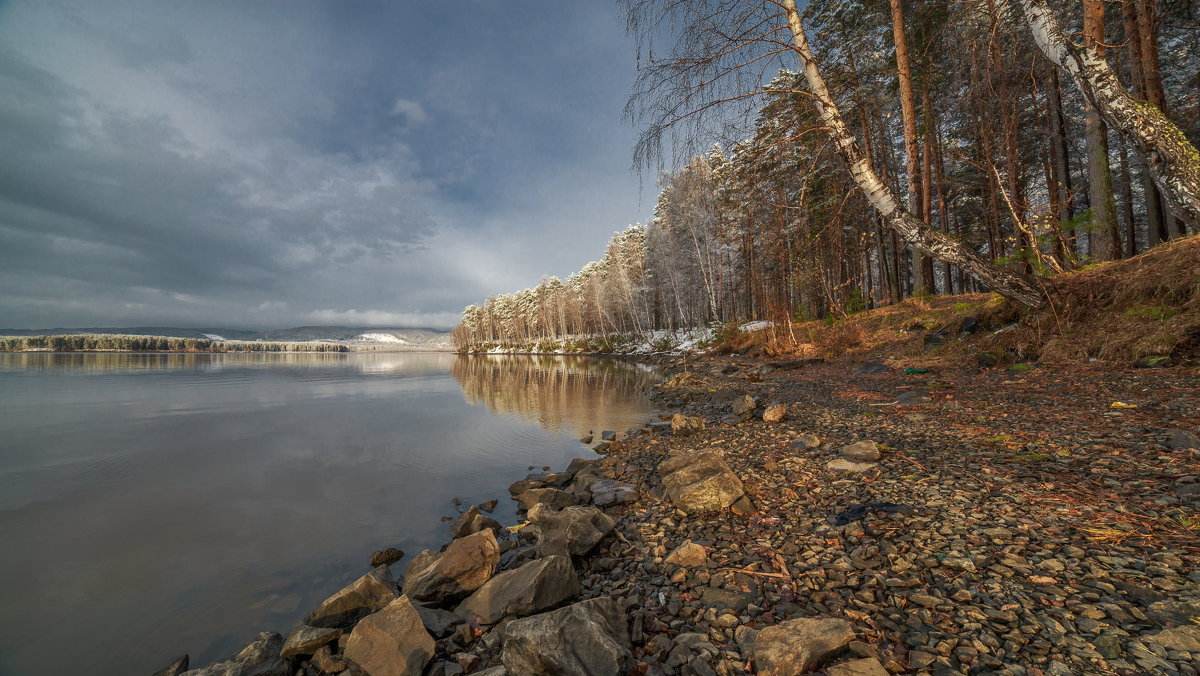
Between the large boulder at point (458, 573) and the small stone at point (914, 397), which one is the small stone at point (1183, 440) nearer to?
the small stone at point (914, 397)

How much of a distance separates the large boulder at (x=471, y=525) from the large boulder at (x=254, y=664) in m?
1.92

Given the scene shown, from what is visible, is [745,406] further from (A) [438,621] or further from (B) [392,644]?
(B) [392,644]

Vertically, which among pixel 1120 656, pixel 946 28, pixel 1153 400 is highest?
pixel 946 28

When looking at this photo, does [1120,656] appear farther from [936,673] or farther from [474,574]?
[474,574]

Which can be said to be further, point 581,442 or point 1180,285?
point 581,442

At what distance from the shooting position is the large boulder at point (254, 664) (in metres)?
2.78

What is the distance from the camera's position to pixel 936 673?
5.40ft

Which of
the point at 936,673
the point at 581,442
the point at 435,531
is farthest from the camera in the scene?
the point at 581,442

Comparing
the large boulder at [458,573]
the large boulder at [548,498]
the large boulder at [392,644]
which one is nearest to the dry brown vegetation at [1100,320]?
the large boulder at [548,498]

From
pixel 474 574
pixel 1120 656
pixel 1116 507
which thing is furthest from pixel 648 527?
pixel 1116 507

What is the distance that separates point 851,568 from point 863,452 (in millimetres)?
2033

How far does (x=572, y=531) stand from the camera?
3.52 metres

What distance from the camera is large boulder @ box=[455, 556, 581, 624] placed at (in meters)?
2.77

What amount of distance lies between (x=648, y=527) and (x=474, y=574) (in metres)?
1.54
